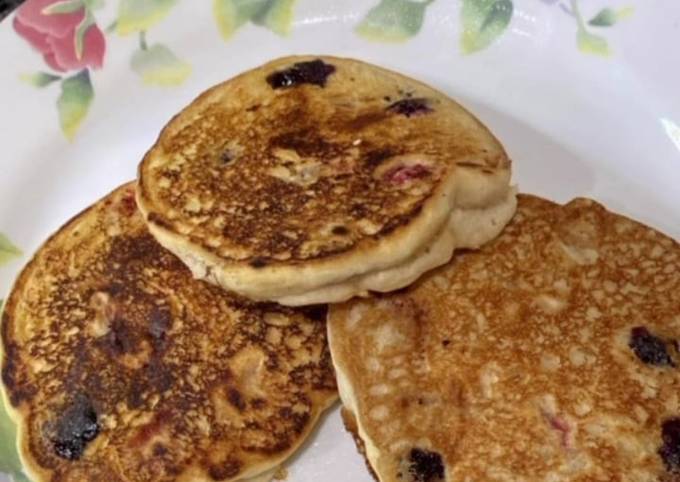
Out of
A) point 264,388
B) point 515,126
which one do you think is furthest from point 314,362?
point 515,126

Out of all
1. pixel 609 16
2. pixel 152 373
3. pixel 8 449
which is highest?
pixel 609 16

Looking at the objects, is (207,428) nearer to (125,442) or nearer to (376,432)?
(125,442)

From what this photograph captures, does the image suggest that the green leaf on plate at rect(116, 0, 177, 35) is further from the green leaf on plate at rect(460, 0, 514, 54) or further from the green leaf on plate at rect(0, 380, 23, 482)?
the green leaf on plate at rect(0, 380, 23, 482)

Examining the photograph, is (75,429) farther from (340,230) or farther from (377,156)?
(377,156)

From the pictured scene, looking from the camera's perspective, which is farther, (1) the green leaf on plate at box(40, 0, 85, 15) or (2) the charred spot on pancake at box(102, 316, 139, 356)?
(1) the green leaf on plate at box(40, 0, 85, 15)

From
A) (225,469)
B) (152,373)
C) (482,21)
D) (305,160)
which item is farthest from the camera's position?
(482,21)

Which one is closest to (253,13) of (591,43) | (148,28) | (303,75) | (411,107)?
(148,28)

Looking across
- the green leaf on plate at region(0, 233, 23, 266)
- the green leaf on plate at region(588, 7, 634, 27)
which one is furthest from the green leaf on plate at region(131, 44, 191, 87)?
the green leaf on plate at region(588, 7, 634, 27)

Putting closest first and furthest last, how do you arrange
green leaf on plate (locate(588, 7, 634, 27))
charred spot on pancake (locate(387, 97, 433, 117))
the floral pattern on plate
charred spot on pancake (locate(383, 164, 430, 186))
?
1. charred spot on pancake (locate(383, 164, 430, 186))
2. charred spot on pancake (locate(387, 97, 433, 117))
3. green leaf on plate (locate(588, 7, 634, 27))
4. the floral pattern on plate
